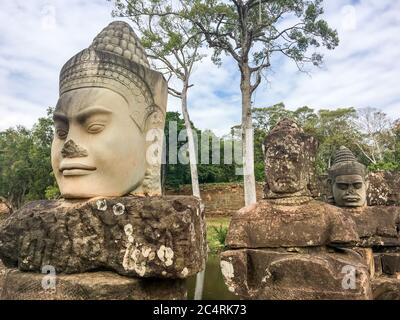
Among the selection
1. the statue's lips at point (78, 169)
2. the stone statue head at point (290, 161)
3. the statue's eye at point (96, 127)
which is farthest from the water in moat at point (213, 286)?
the statue's eye at point (96, 127)

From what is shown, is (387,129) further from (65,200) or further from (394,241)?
(65,200)

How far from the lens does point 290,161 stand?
3.60 metres

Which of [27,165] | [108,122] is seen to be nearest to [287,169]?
Answer: [108,122]

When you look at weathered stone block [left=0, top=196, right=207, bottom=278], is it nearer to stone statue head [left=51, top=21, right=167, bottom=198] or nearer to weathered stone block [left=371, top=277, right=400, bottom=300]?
stone statue head [left=51, top=21, right=167, bottom=198]

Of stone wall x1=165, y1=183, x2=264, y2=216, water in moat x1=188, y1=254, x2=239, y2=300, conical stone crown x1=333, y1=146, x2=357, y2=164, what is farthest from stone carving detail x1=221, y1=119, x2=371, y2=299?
stone wall x1=165, y1=183, x2=264, y2=216

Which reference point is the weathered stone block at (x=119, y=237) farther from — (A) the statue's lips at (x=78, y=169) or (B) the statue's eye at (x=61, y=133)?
(B) the statue's eye at (x=61, y=133)

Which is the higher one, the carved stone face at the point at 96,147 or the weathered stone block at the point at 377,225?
the carved stone face at the point at 96,147

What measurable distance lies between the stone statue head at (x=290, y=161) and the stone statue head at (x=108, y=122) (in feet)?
3.64

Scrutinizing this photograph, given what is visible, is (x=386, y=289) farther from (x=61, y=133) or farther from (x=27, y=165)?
(x=27, y=165)

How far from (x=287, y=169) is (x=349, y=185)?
7.02 ft

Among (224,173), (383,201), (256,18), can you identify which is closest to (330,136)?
(224,173)

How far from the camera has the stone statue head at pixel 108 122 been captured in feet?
9.38

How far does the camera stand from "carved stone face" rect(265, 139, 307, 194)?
359 centimetres

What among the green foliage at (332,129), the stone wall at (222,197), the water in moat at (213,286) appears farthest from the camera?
the green foliage at (332,129)
